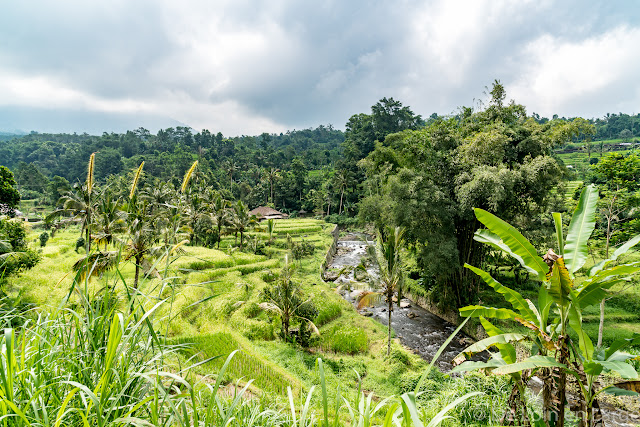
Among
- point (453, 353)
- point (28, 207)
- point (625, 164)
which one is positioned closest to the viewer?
point (625, 164)

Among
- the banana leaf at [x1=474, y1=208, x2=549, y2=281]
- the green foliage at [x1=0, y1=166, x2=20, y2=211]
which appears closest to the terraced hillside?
the green foliage at [x1=0, y1=166, x2=20, y2=211]

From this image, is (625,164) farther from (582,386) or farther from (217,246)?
(217,246)

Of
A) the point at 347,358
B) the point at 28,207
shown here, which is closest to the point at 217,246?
the point at 347,358

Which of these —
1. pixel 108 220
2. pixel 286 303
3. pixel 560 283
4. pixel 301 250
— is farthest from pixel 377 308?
pixel 560 283

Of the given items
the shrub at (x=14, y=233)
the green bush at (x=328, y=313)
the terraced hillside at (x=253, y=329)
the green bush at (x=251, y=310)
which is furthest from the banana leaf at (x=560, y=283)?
the shrub at (x=14, y=233)

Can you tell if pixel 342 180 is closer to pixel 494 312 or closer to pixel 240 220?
pixel 240 220

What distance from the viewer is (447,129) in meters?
14.7

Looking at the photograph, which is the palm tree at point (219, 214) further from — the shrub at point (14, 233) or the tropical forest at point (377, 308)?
the shrub at point (14, 233)

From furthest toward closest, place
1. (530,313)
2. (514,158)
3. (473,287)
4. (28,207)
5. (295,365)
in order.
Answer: (28,207)
(473,287)
(514,158)
(295,365)
(530,313)

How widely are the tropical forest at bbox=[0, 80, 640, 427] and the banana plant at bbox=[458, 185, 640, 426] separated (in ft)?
0.07

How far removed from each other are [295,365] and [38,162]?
91499mm

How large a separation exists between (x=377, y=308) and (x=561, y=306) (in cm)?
1452

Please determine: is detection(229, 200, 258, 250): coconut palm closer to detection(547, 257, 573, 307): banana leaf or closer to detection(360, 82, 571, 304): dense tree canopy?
detection(360, 82, 571, 304): dense tree canopy

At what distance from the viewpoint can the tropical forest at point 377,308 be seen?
6.54 feet
